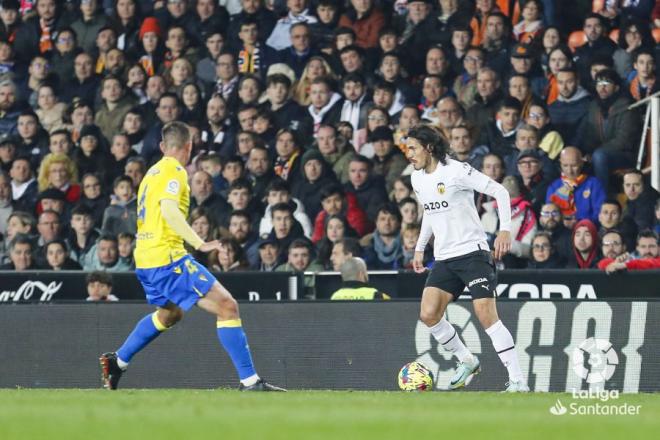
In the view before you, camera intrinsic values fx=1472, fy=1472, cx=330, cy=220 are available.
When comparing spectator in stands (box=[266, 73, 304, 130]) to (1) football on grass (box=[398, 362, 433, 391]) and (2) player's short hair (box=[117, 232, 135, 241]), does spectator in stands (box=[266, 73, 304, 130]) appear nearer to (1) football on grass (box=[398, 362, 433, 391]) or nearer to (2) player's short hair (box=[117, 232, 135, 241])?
(2) player's short hair (box=[117, 232, 135, 241])

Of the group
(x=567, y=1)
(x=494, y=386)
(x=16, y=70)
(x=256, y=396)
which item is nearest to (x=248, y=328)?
(x=494, y=386)

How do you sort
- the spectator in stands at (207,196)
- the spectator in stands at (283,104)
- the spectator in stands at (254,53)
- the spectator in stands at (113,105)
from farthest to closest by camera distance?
the spectator in stands at (113,105) → the spectator in stands at (254,53) → the spectator in stands at (283,104) → the spectator in stands at (207,196)

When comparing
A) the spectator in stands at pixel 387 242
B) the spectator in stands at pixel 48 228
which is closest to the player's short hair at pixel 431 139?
the spectator in stands at pixel 387 242

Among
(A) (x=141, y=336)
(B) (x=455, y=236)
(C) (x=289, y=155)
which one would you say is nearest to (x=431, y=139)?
(B) (x=455, y=236)

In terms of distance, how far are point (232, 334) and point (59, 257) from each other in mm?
5999

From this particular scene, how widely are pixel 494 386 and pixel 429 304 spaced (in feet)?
5.66

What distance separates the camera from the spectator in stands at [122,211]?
17.3 metres

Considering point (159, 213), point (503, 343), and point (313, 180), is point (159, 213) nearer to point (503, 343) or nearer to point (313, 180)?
point (503, 343)

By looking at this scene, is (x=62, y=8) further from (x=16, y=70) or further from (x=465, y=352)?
(x=465, y=352)

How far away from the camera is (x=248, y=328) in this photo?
1350 centimetres

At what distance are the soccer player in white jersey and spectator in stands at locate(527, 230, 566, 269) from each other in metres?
3.15

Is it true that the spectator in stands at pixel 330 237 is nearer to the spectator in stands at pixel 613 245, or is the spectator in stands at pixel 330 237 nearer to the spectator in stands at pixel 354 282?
the spectator in stands at pixel 354 282

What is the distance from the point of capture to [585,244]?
1445cm

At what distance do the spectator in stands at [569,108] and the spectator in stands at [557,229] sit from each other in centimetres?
130
